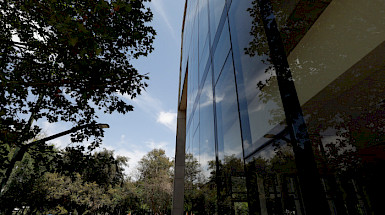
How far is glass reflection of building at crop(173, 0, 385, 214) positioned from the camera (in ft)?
5.80

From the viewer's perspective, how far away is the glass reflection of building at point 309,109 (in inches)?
69.6

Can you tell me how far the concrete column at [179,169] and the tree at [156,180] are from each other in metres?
19.6

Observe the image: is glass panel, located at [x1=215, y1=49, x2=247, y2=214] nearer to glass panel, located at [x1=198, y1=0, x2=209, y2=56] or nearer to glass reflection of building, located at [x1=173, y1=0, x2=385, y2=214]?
glass reflection of building, located at [x1=173, y1=0, x2=385, y2=214]

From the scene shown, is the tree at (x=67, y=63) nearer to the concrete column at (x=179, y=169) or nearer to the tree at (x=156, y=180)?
the concrete column at (x=179, y=169)

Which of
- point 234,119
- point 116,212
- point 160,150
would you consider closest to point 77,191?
point 116,212

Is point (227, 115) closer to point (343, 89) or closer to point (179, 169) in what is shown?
point (343, 89)

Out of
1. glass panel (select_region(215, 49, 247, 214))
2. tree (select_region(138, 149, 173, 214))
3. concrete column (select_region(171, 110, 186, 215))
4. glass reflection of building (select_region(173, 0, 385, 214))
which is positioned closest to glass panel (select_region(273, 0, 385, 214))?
glass reflection of building (select_region(173, 0, 385, 214))

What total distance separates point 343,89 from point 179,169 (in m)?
13.8

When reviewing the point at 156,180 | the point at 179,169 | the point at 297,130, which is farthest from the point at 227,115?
the point at 156,180

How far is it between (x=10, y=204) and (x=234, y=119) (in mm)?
7438

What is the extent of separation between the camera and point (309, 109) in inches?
88.6

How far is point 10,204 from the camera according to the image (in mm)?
5676

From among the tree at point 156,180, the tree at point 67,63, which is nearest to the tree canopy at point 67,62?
the tree at point 67,63

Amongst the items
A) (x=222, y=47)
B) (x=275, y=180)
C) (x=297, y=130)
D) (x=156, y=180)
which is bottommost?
(x=275, y=180)
